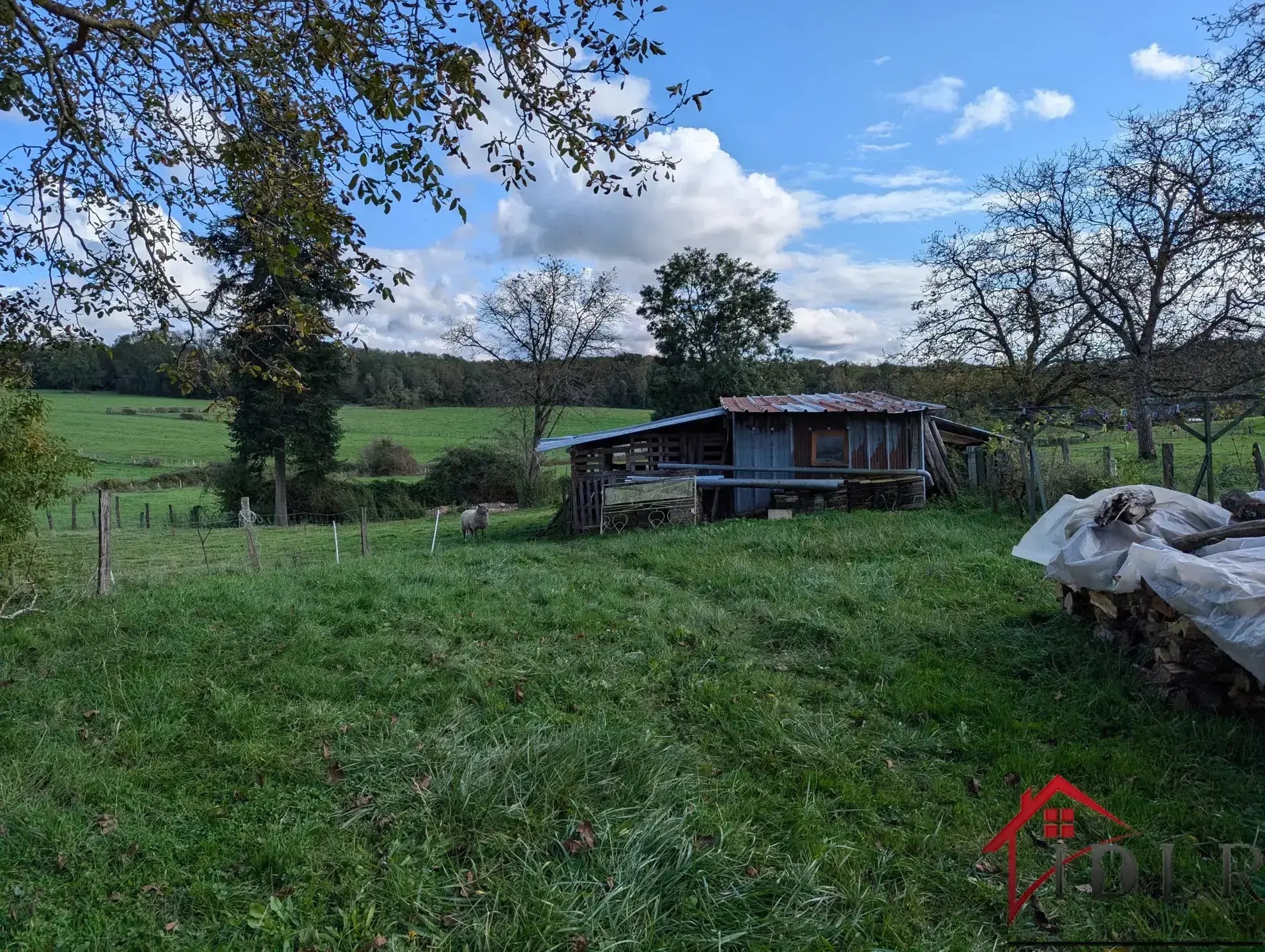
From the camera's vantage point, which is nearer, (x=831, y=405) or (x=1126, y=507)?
(x=1126, y=507)

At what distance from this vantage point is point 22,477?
23.1ft

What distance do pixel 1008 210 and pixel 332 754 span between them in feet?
87.9

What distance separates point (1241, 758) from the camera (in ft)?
13.1

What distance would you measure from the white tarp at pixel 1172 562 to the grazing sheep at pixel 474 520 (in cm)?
1390

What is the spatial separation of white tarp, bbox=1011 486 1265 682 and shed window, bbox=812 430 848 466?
10.7m

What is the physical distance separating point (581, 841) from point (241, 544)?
1539 centimetres

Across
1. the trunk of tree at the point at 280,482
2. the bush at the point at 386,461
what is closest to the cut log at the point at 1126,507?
the trunk of tree at the point at 280,482

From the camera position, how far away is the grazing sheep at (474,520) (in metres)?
17.8

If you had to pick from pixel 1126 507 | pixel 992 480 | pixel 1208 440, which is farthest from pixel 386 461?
pixel 1126 507

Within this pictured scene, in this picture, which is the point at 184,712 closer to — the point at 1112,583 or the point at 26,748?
the point at 26,748

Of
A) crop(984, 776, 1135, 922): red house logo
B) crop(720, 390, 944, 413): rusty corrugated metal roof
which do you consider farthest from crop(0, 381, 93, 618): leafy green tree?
crop(720, 390, 944, 413): rusty corrugated metal roof

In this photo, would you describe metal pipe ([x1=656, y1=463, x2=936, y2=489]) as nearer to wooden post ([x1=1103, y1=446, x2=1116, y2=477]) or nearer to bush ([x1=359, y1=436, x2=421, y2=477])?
wooden post ([x1=1103, y1=446, x2=1116, y2=477])

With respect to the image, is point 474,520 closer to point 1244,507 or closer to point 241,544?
point 241,544

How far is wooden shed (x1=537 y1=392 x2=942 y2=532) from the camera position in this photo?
53.7 feet
